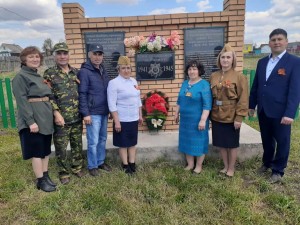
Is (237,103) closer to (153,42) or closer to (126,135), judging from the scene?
(126,135)

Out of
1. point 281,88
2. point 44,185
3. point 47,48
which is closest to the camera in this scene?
point 281,88

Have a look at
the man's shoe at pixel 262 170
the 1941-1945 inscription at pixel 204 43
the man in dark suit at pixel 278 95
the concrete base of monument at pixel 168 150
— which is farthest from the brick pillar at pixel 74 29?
the man's shoe at pixel 262 170

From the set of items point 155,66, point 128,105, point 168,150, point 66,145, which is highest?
point 155,66

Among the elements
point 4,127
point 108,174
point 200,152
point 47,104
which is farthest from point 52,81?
point 4,127

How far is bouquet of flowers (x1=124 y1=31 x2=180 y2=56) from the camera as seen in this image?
391 cm

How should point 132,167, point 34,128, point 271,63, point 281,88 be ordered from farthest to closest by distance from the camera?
point 132,167 < point 271,63 < point 281,88 < point 34,128

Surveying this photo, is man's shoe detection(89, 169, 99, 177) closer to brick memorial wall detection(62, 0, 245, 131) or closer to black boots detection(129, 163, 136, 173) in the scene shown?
black boots detection(129, 163, 136, 173)

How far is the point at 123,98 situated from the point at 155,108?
3.16ft

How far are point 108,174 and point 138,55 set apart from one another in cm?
190

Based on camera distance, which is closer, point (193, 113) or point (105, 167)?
point (193, 113)

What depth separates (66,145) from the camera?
319 cm

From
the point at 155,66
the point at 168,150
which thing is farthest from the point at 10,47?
the point at 168,150

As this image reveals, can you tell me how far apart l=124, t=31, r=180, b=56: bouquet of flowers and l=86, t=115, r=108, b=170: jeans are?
1.30 metres

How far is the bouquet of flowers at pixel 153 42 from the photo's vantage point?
3908 millimetres
